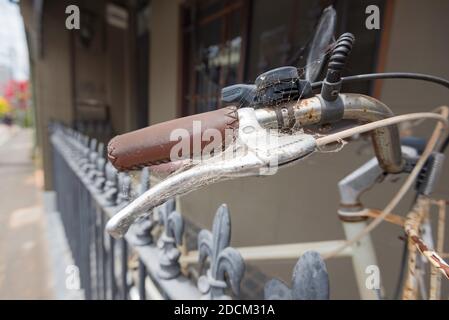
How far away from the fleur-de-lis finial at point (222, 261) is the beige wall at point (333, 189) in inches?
45.6

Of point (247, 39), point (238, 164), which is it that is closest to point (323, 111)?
point (238, 164)

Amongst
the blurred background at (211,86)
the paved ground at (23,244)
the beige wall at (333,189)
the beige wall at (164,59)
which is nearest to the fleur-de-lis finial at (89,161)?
the beige wall at (333,189)

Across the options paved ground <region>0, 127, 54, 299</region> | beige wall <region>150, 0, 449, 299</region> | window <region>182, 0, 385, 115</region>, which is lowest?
paved ground <region>0, 127, 54, 299</region>

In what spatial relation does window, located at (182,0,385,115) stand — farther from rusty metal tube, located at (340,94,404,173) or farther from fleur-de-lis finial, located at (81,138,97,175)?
fleur-de-lis finial, located at (81,138,97,175)

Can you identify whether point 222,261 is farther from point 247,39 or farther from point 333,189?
point 247,39

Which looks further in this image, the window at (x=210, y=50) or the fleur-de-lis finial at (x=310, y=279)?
the window at (x=210, y=50)

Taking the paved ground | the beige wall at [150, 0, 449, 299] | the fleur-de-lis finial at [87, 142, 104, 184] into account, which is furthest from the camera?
the paved ground

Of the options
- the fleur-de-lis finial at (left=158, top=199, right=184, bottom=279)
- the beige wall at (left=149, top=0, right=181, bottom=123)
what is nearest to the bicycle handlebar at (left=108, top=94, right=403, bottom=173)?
the fleur-de-lis finial at (left=158, top=199, right=184, bottom=279)

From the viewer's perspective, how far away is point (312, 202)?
217cm

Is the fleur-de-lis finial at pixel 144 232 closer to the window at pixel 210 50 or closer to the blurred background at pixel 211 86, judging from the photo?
the blurred background at pixel 211 86

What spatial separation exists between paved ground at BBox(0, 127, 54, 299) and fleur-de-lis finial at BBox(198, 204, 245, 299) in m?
2.17

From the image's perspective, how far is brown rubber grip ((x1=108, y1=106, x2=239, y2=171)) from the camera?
392 mm

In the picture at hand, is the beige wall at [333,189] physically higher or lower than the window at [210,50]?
lower

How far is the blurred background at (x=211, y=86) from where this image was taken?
5.42 feet
